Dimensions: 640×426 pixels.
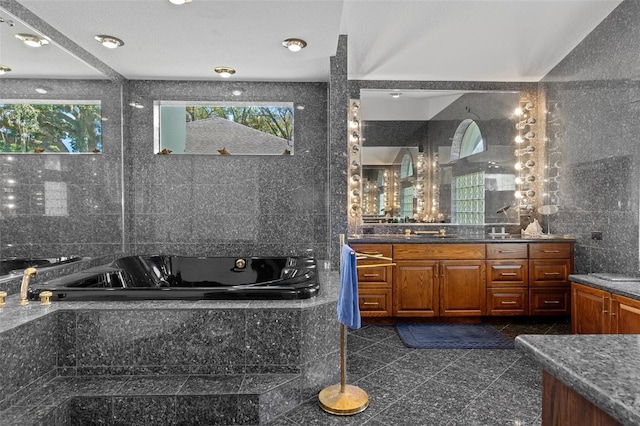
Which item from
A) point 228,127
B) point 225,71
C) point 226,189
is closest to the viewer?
point 225,71

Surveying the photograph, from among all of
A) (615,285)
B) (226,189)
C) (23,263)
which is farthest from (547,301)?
(23,263)

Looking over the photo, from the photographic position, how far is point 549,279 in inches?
135

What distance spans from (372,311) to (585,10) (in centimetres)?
311

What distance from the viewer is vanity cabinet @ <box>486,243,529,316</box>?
3413 mm

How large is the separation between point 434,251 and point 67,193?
324 centimetres

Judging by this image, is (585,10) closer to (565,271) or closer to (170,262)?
(565,271)

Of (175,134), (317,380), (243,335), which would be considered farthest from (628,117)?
(175,134)

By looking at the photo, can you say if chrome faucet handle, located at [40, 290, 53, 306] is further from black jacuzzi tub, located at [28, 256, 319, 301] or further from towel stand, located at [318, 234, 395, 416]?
towel stand, located at [318, 234, 395, 416]

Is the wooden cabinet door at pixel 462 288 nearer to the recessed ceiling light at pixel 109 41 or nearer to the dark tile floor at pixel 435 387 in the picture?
the dark tile floor at pixel 435 387

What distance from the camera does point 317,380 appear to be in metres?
2.12

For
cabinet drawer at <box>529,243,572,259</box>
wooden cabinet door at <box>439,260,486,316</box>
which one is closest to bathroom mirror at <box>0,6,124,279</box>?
wooden cabinet door at <box>439,260,486,316</box>

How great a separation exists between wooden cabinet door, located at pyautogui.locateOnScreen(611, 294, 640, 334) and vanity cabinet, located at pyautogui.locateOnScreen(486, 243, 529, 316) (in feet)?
3.14

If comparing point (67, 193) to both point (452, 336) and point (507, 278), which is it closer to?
point (452, 336)

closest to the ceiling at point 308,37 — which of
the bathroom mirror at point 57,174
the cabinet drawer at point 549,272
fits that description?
the bathroom mirror at point 57,174
